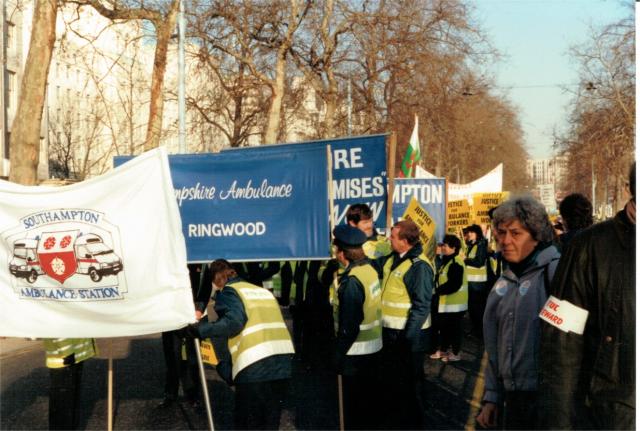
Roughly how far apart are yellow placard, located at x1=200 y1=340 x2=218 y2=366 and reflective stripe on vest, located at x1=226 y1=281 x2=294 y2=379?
1.54ft

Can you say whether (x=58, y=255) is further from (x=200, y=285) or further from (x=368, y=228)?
(x=368, y=228)

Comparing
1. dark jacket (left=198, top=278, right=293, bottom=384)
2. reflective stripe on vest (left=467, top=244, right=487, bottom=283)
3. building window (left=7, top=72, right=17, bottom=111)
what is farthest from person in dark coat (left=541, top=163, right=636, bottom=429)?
building window (left=7, top=72, right=17, bottom=111)

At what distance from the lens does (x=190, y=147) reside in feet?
142

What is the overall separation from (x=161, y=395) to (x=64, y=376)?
2.37 m

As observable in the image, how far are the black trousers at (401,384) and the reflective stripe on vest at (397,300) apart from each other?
93 millimetres

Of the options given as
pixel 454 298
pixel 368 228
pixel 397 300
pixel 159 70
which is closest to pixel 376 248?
pixel 368 228

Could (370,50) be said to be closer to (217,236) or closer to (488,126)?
(217,236)

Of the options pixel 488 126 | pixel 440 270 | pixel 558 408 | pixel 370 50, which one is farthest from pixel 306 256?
pixel 488 126

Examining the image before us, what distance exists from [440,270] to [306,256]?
3.65 metres

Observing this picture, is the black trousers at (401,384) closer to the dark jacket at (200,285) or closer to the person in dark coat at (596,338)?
the dark jacket at (200,285)

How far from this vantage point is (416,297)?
676cm

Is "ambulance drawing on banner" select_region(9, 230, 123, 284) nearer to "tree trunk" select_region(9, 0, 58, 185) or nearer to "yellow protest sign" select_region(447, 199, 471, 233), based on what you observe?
"tree trunk" select_region(9, 0, 58, 185)

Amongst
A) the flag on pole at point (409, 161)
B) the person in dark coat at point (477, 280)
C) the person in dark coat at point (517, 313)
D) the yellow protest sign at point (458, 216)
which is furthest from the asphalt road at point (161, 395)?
the yellow protest sign at point (458, 216)

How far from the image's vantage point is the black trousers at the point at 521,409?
4176mm
